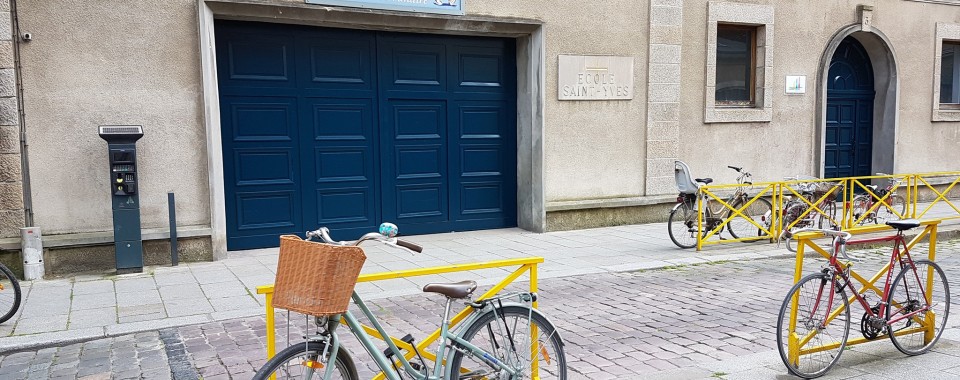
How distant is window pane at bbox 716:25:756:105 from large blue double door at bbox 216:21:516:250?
12.9 ft

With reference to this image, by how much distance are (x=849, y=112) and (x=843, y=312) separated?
11.3 m

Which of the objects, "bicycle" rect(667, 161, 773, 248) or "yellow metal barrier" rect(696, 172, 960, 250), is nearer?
"bicycle" rect(667, 161, 773, 248)

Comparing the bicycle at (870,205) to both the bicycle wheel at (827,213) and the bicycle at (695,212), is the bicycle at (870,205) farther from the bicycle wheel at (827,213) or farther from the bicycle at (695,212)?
the bicycle at (695,212)

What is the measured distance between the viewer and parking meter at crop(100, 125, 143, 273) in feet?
25.5

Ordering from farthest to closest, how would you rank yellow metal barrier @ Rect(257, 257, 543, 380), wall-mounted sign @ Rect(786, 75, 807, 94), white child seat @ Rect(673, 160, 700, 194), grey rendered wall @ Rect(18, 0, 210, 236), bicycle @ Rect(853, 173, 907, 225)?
1. wall-mounted sign @ Rect(786, 75, 807, 94)
2. bicycle @ Rect(853, 173, 907, 225)
3. white child seat @ Rect(673, 160, 700, 194)
4. grey rendered wall @ Rect(18, 0, 210, 236)
5. yellow metal barrier @ Rect(257, 257, 543, 380)

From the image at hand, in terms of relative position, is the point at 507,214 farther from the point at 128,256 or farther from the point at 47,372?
the point at 47,372

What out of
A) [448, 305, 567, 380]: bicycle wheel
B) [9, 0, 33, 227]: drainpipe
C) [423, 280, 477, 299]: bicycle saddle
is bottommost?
[448, 305, 567, 380]: bicycle wheel

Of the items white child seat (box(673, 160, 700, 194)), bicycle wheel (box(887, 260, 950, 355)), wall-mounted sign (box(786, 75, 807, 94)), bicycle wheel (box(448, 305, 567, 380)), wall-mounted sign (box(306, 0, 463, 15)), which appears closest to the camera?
bicycle wheel (box(448, 305, 567, 380))

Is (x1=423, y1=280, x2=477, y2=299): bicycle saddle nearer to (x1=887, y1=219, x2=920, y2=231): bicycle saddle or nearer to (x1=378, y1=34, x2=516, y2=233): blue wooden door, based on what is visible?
(x1=887, y1=219, x2=920, y2=231): bicycle saddle

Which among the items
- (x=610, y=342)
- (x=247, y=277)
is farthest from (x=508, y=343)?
(x=247, y=277)

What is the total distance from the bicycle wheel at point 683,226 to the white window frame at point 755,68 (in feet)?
10.1

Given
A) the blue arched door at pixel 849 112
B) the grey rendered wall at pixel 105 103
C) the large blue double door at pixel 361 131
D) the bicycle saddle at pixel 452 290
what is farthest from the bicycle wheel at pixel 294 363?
the blue arched door at pixel 849 112

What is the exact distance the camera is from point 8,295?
235 inches

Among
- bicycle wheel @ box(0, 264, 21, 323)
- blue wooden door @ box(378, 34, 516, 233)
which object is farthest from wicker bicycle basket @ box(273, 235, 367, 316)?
blue wooden door @ box(378, 34, 516, 233)
